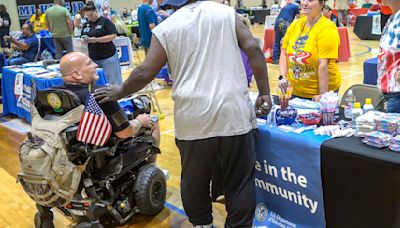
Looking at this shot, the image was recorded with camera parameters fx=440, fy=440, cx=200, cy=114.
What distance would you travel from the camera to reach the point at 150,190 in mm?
2895

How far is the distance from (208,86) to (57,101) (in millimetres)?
960

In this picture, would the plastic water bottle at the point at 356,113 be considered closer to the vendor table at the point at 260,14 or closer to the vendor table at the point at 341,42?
the vendor table at the point at 341,42

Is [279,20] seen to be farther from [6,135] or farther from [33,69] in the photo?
[6,135]

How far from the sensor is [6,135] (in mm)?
5301

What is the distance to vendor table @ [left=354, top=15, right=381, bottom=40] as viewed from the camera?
11.8 meters


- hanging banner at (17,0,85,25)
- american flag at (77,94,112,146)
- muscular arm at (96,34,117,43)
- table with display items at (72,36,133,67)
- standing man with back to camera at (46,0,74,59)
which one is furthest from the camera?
hanging banner at (17,0,85,25)

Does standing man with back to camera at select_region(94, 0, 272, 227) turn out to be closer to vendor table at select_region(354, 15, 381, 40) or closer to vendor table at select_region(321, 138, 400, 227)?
vendor table at select_region(321, 138, 400, 227)

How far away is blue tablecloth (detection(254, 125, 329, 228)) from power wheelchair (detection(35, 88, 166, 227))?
75cm

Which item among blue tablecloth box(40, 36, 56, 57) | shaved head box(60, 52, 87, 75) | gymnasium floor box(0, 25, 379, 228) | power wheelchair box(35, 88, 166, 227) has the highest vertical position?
shaved head box(60, 52, 87, 75)

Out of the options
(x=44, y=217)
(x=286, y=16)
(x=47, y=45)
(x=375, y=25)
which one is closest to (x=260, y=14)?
(x=375, y=25)

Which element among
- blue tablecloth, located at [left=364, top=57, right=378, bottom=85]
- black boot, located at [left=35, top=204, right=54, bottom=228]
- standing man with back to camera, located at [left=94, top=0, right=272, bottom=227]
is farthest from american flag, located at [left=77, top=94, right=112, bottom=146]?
blue tablecloth, located at [left=364, top=57, right=378, bottom=85]

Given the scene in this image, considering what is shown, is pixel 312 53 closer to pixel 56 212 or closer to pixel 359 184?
pixel 359 184

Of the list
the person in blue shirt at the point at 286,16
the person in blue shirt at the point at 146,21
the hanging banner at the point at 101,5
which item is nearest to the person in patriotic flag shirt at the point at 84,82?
the person in blue shirt at the point at 146,21

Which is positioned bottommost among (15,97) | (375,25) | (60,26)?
(15,97)
